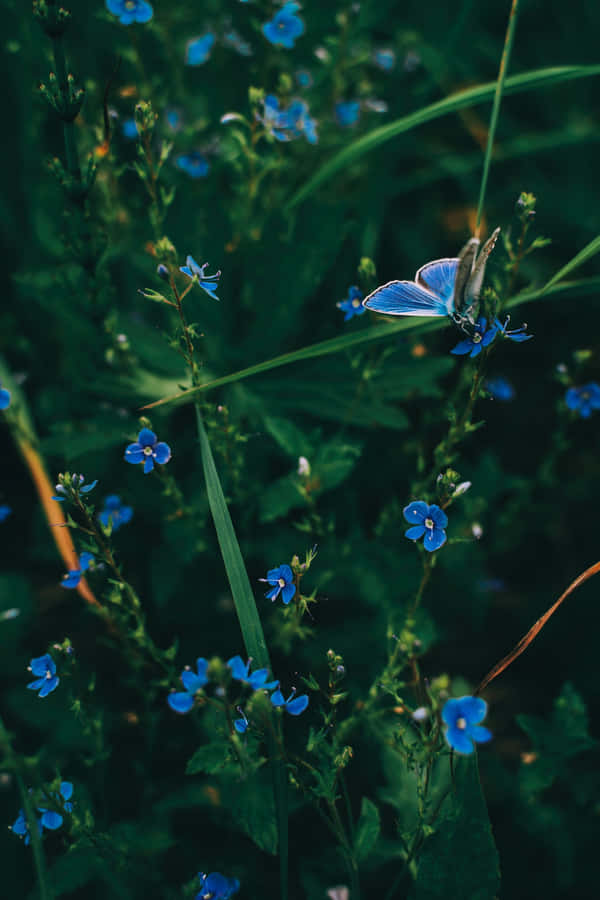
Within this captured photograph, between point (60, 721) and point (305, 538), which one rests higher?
point (305, 538)

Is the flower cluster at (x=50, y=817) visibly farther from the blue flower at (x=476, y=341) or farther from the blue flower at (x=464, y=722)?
the blue flower at (x=476, y=341)

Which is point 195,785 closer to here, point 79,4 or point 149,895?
point 149,895

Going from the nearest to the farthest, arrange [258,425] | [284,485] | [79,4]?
1. [284,485]
2. [258,425]
3. [79,4]

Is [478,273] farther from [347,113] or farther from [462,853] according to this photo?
[347,113]

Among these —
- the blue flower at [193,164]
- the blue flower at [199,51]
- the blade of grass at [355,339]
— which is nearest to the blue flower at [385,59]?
the blue flower at [199,51]

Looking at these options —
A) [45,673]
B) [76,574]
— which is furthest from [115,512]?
[45,673]

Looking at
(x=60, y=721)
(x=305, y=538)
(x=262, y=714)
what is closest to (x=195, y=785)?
(x=60, y=721)
